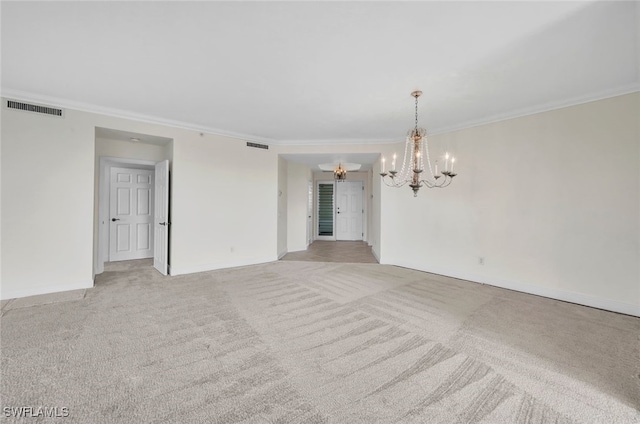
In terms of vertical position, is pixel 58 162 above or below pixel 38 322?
above

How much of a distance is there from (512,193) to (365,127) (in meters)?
2.57

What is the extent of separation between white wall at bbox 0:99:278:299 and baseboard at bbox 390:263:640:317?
4459mm

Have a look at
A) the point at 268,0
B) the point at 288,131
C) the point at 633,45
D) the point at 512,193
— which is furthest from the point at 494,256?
the point at 268,0

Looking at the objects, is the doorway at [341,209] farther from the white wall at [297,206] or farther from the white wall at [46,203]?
the white wall at [46,203]

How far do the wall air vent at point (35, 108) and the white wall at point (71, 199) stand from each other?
0.06m

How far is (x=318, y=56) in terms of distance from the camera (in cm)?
242

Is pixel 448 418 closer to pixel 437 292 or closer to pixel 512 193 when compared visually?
pixel 437 292

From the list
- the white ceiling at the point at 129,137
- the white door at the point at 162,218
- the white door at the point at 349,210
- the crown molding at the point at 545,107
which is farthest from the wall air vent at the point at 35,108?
the white door at the point at 349,210

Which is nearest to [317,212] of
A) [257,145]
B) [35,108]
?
[257,145]

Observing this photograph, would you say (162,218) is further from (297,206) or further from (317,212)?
(317,212)

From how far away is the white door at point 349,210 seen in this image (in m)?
9.21

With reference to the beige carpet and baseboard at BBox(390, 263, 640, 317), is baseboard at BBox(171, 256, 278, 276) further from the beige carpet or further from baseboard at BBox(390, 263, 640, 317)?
baseboard at BBox(390, 263, 640, 317)

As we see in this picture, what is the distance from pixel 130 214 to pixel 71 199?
2348 mm

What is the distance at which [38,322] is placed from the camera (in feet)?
8.69
